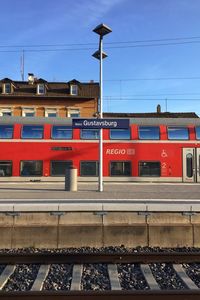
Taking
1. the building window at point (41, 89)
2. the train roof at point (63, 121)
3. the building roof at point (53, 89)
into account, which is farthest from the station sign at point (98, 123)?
the building window at point (41, 89)

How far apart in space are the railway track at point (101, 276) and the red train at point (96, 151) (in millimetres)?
14062

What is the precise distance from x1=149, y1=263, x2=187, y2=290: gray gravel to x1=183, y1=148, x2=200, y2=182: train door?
1473 centimetres

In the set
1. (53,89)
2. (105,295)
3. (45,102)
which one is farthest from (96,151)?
(53,89)

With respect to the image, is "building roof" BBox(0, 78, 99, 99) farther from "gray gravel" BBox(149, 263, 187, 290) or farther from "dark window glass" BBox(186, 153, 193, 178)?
"gray gravel" BBox(149, 263, 187, 290)

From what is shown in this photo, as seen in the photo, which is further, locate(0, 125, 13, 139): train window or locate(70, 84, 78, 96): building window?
locate(70, 84, 78, 96): building window

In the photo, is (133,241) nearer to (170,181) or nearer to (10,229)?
(10,229)

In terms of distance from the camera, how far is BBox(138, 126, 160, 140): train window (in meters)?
21.8

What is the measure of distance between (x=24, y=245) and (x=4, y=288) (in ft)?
9.64

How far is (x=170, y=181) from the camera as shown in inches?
860

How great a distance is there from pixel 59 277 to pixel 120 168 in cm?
1513

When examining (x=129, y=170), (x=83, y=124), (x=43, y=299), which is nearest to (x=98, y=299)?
(x=43, y=299)

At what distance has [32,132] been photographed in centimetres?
2152

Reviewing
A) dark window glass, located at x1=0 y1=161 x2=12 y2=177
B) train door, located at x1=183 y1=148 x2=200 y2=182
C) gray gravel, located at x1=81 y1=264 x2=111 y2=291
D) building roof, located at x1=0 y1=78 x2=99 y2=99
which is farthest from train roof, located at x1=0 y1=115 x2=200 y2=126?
building roof, located at x1=0 y1=78 x2=99 y2=99

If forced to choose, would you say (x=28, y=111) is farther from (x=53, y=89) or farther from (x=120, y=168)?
(x=120, y=168)
